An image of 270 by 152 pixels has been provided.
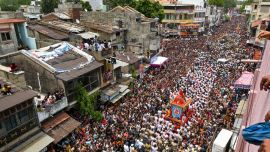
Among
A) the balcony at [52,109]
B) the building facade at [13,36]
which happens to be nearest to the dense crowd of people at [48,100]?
the balcony at [52,109]

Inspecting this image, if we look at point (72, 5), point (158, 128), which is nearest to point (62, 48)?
point (158, 128)

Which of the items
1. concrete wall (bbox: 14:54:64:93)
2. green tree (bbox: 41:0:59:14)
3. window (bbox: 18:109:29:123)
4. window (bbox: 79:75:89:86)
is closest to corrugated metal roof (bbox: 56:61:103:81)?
concrete wall (bbox: 14:54:64:93)

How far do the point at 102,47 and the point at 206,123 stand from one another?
1297cm

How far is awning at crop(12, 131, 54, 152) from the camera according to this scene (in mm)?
15048

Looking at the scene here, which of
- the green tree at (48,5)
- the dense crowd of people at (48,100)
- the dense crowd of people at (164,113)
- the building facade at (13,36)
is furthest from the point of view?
the green tree at (48,5)

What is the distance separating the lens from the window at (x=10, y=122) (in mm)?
14234

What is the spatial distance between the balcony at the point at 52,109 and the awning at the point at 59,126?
613 mm

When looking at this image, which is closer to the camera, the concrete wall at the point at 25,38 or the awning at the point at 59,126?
the awning at the point at 59,126

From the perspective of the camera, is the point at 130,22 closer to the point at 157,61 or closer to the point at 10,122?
the point at 157,61

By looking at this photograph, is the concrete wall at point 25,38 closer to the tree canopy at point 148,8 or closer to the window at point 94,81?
the window at point 94,81

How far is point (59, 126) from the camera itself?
18328 mm

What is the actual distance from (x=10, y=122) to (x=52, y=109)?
3931mm

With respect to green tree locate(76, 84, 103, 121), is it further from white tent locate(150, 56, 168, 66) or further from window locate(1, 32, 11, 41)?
white tent locate(150, 56, 168, 66)

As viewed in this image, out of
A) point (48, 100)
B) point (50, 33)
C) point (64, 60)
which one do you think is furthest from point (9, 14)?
point (48, 100)
